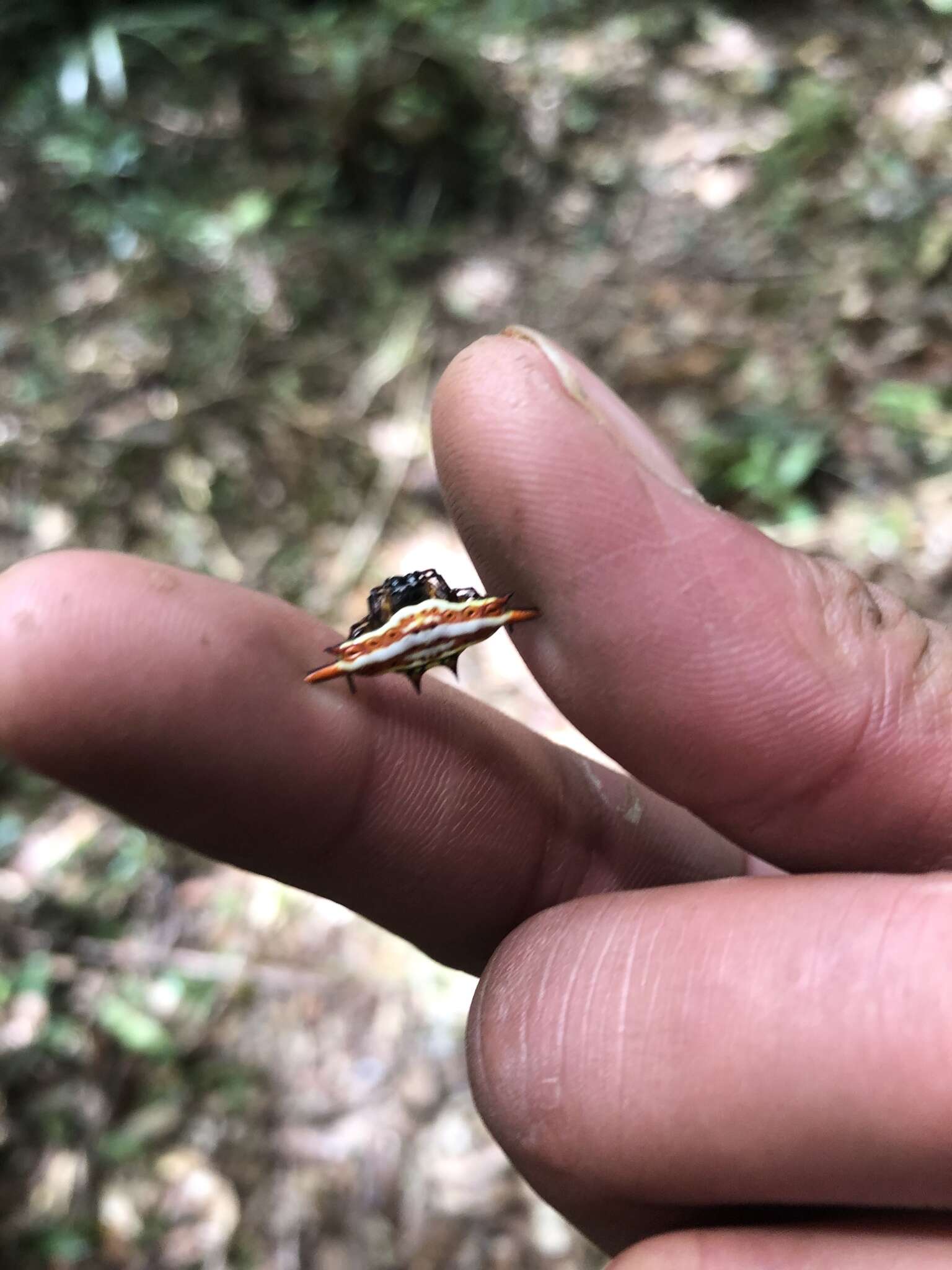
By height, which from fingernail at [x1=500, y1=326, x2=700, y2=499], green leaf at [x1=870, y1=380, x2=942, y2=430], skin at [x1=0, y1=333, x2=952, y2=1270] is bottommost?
green leaf at [x1=870, y1=380, x2=942, y2=430]

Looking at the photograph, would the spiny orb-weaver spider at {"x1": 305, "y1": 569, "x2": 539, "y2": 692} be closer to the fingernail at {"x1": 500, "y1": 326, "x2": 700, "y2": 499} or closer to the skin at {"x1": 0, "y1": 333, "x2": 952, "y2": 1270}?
the skin at {"x1": 0, "y1": 333, "x2": 952, "y2": 1270}

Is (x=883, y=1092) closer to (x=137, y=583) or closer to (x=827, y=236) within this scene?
(x=137, y=583)

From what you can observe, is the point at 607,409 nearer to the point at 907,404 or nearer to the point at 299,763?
the point at 299,763

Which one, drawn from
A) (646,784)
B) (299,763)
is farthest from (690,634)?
(299,763)

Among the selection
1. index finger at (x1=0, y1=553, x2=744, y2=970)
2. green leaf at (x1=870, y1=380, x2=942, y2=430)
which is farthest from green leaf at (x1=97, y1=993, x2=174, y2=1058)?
green leaf at (x1=870, y1=380, x2=942, y2=430)

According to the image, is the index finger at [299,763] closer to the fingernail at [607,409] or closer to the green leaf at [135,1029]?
the fingernail at [607,409]

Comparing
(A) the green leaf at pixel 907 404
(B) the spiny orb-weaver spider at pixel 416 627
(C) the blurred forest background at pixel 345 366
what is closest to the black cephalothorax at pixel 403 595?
(B) the spiny orb-weaver spider at pixel 416 627
